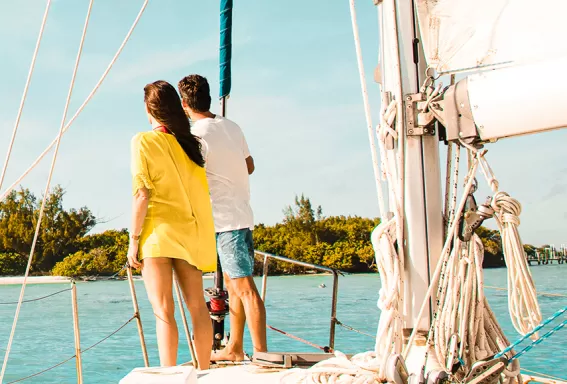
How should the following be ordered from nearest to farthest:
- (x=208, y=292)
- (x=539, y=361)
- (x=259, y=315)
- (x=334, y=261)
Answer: (x=259, y=315), (x=208, y=292), (x=539, y=361), (x=334, y=261)

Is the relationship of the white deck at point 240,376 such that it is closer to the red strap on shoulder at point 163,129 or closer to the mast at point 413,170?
the mast at point 413,170

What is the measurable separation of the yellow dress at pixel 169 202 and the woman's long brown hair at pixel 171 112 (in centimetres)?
3

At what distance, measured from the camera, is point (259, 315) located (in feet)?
8.55

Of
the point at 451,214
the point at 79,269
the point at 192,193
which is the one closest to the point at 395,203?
the point at 451,214

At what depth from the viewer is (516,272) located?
1532 millimetres

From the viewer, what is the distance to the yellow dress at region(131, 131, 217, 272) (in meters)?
2.18

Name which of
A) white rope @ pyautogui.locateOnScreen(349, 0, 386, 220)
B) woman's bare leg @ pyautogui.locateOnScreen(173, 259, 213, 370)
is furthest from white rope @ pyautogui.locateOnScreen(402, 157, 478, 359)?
woman's bare leg @ pyautogui.locateOnScreen(173, 259, 213, 370)

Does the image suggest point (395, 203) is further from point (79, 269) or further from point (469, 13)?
point (79, 269)

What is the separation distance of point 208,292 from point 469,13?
6.66 feet

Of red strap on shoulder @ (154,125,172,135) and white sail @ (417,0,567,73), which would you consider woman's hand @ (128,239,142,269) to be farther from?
white sail @ (417,0,567,73)

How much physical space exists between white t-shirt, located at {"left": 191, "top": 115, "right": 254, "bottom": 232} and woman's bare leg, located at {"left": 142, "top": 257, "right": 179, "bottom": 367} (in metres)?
0.50

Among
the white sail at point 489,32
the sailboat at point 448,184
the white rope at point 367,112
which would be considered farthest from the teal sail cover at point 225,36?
the white sail at point 489,32

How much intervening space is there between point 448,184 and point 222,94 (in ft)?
6.00

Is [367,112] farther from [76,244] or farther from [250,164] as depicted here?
[76,244]
